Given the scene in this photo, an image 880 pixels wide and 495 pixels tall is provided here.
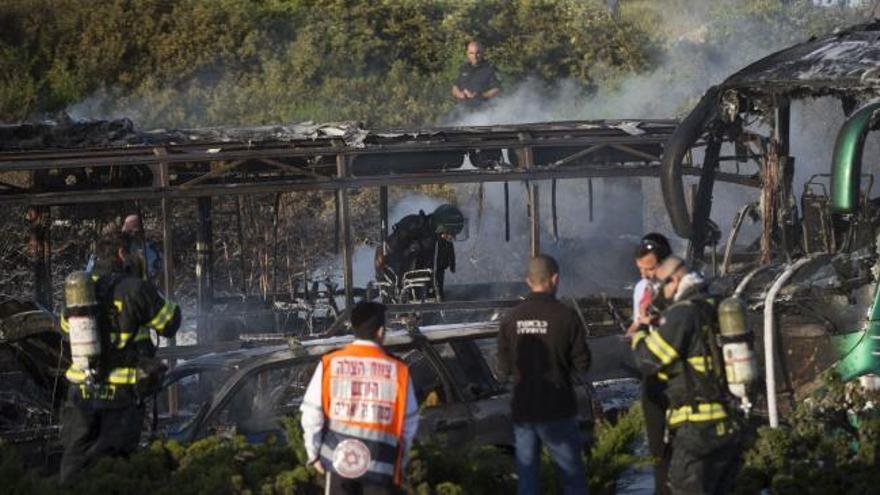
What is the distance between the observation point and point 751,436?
29.7 ft

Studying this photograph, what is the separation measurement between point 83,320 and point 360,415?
7.80 ft

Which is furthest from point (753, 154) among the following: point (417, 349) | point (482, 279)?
point (482, 279)

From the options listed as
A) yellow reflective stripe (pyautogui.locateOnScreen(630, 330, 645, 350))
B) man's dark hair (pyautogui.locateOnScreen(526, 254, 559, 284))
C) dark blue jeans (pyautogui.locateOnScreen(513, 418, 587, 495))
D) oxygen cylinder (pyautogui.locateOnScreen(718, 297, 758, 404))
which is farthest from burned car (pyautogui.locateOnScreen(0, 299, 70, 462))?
oxygen cylinder (pyautogui.locateOnScreen(718, 297, 758, 404))

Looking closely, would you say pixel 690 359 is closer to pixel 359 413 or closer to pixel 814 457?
pixel 814 457

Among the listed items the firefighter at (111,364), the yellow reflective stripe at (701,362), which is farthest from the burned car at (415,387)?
the yellow reflective stripe at (701,362)

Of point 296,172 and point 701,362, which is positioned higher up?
point 296,172

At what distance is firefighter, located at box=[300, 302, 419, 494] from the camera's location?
7.00 m

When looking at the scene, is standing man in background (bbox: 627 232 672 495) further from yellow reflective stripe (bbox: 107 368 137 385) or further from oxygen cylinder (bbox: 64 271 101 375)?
oxygen cylinder (bbox: 64 271 101 375)

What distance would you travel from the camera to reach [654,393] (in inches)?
320

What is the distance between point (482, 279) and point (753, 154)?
7937mm

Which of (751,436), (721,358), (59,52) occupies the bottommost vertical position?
(751,436)

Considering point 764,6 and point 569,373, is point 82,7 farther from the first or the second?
point 569,373

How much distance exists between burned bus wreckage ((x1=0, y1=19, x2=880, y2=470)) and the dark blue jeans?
5.07ft

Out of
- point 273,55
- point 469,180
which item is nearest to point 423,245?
point 469,180
